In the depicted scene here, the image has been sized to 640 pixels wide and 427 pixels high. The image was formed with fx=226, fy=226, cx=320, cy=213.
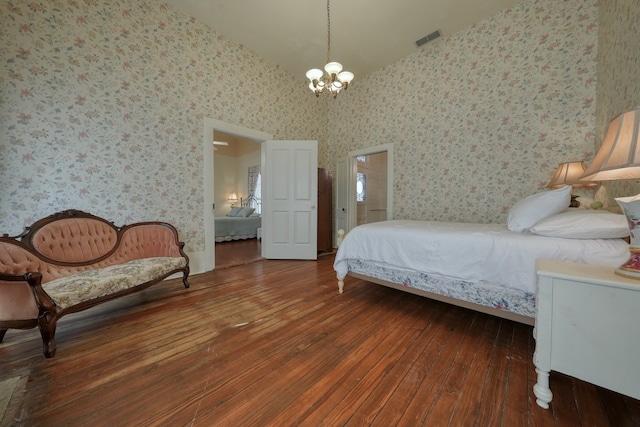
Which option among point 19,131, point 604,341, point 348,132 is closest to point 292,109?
point 348,132

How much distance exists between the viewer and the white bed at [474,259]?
1345 millimetres

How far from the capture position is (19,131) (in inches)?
78.1

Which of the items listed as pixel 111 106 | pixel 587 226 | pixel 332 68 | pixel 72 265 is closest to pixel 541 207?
pixel 587 226

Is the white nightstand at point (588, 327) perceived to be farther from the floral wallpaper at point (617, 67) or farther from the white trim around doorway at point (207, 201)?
the white trim around doorway at point (207, 201)

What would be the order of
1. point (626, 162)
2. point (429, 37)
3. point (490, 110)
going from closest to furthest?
point (626, 162)
point (490, 110)
point (429, 37)

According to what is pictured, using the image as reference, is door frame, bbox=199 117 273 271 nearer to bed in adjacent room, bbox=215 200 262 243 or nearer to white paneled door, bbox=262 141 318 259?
white paneled door, bbox=262 141 318 259

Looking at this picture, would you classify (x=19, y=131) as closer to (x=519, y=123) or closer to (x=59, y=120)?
(x=59, y=120)

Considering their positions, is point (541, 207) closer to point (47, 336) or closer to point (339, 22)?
point (339, 22)

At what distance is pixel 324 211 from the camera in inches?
178

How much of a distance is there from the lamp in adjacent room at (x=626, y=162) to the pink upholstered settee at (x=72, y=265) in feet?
9.90

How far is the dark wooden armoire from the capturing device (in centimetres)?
443

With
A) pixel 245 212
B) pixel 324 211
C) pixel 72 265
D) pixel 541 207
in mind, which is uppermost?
pixel 541 207

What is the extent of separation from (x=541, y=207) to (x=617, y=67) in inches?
58.8

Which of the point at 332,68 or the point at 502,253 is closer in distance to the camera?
the point at 502,253
